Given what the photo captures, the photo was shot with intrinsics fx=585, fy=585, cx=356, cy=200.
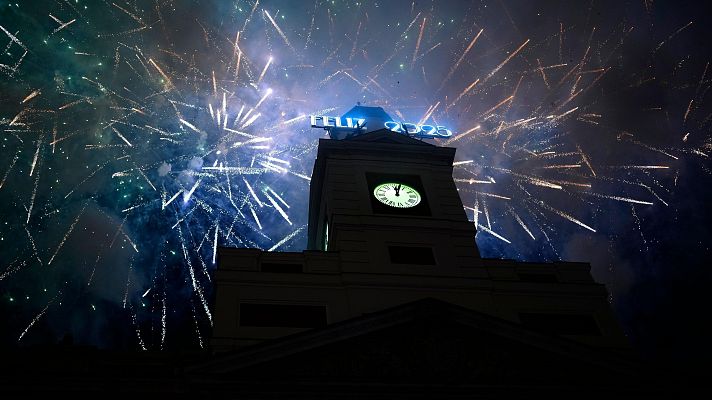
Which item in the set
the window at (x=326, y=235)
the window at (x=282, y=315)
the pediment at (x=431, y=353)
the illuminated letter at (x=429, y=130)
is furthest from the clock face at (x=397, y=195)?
the pediment at (x=431, y=353)

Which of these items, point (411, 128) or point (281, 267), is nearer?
point (281, 267)

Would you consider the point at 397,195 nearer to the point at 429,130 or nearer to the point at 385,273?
the point at 385,273

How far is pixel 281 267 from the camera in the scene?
27703mm

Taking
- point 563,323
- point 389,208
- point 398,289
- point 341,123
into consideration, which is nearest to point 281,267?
point 398,289

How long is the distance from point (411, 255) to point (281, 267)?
658 centimetres

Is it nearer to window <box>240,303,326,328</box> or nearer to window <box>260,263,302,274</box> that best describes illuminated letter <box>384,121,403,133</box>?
window <box>260,263,302,274</box>

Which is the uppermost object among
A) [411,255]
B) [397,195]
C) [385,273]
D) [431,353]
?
[397,195]

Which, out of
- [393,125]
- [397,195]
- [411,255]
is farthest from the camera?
[393,125]

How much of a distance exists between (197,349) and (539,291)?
16.1m

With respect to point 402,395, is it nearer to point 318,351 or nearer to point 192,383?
point 318,351

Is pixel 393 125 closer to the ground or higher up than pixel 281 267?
higher up

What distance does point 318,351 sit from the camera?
21.2 meters

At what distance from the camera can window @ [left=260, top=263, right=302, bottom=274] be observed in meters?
27.5

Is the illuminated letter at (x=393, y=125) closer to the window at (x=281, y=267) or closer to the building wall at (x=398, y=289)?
the building wall at (x=398, y=289)
